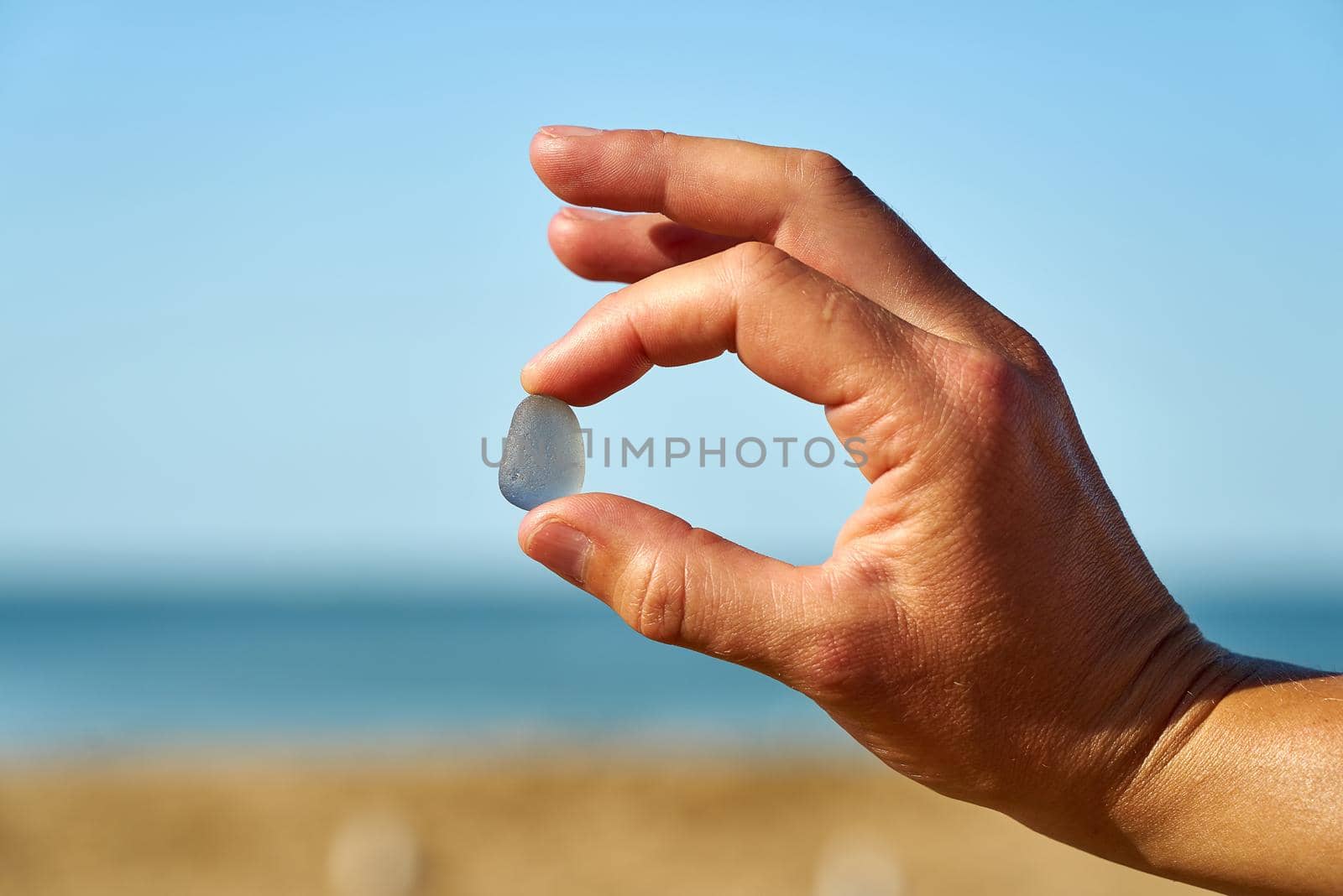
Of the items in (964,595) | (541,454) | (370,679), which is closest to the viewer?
(964,595)

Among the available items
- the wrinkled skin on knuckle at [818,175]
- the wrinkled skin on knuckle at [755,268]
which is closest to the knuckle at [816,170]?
the wrinkled skin on knuckle at [818,175]

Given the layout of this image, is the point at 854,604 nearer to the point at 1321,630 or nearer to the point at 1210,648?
the point at 1210,648

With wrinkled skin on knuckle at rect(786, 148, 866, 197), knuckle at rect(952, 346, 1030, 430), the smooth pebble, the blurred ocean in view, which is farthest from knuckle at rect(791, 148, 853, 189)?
the blurred ocean

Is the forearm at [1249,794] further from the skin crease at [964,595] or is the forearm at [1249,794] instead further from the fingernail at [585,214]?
the fingernail at [585,214]

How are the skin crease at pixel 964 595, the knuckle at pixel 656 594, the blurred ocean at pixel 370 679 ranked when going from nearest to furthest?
the skin crease at pixel 964 595, the knuckle at pixel 656 594, the blurred ocean at pixel 370 679

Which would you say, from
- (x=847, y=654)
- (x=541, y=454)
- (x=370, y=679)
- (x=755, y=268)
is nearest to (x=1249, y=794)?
(x=847, y=654)

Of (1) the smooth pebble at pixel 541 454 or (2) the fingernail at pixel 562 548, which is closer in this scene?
(2) the fingernail at pixel 562 548

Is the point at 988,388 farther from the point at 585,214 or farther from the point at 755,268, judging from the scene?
the point at 585,214

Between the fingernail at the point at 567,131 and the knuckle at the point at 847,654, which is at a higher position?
the fingernail at the point at 567,131
